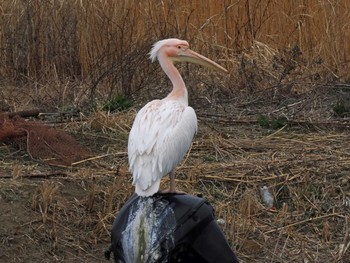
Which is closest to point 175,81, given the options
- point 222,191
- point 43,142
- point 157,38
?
point 222,191

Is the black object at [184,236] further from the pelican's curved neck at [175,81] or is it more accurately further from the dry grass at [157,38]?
the dry grass at [157,38]

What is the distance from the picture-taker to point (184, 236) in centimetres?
453

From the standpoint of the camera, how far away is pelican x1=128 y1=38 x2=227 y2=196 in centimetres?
503

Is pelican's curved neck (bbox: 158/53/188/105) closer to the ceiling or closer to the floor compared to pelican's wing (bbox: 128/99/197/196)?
closer to the ceiling

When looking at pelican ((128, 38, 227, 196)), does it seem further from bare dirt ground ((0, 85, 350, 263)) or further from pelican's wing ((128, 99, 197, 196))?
bare dirt ground ((0, 85, 350, 263))

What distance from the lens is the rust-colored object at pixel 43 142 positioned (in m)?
7.12

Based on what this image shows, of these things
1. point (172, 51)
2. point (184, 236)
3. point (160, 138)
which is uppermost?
point (172, 51)

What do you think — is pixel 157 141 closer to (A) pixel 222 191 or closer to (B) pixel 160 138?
(B) pixel 160 138

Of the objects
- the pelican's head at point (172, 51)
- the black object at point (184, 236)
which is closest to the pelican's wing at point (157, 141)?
the black object at point (184, 236)

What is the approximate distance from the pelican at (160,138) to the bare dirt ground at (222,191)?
32.6 inches

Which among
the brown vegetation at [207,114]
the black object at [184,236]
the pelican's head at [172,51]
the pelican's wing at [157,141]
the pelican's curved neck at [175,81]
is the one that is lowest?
the brown vegetation at [207,114]

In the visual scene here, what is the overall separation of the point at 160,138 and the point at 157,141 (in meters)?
0.05

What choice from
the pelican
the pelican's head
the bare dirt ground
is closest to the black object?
the pelican

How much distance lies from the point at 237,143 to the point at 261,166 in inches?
25.6
